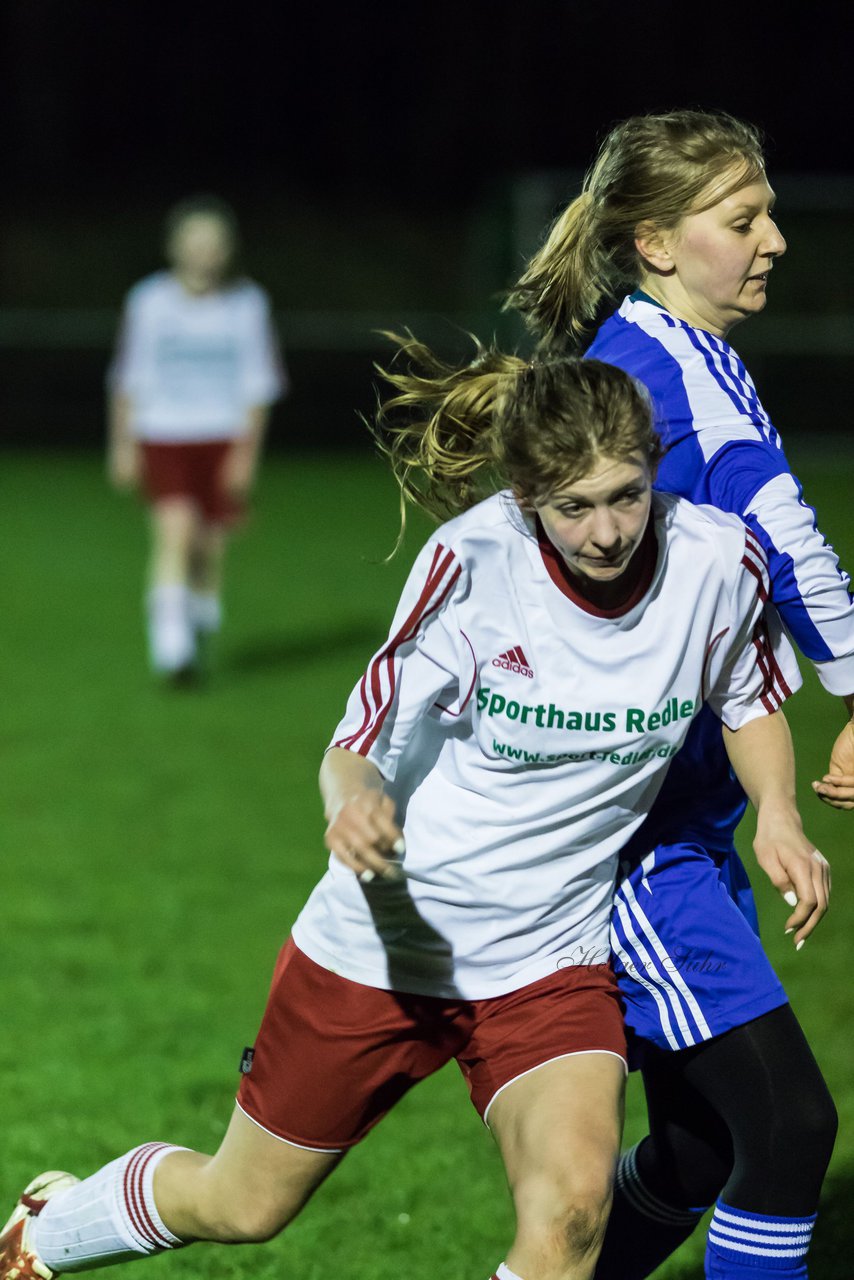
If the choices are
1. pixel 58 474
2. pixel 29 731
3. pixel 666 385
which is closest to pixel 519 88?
pixel 58 474

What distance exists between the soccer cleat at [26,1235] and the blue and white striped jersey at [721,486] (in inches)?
51.3

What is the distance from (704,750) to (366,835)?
2.42 feet

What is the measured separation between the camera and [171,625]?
8.84 m

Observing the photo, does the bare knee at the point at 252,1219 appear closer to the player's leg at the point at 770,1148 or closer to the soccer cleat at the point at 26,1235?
the soccer cleat at the point at 26,1235

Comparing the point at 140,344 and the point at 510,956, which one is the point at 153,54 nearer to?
the point at 140,344

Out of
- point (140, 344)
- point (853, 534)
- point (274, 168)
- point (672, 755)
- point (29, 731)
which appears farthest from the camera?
point (274, 168)

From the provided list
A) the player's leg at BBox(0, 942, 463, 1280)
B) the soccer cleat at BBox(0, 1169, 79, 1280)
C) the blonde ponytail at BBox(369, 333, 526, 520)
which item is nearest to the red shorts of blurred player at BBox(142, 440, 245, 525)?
the soccer cleat at BBox(0, 1169, 79, 1280)

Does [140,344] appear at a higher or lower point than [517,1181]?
lower

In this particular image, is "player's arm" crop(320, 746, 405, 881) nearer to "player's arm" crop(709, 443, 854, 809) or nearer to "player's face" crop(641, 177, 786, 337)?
"player's arm" crop(709, 443, 854, 809)

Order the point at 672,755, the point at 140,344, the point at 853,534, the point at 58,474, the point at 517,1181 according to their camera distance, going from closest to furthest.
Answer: the point at 517,1181
the point at 672,755
the point at 140,344
the point at 853,534
the point at 58,474

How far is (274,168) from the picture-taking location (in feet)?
108

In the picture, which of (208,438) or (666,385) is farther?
(208,438)

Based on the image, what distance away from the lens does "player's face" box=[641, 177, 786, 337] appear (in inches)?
110

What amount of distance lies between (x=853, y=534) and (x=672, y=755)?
1068 centimetres
